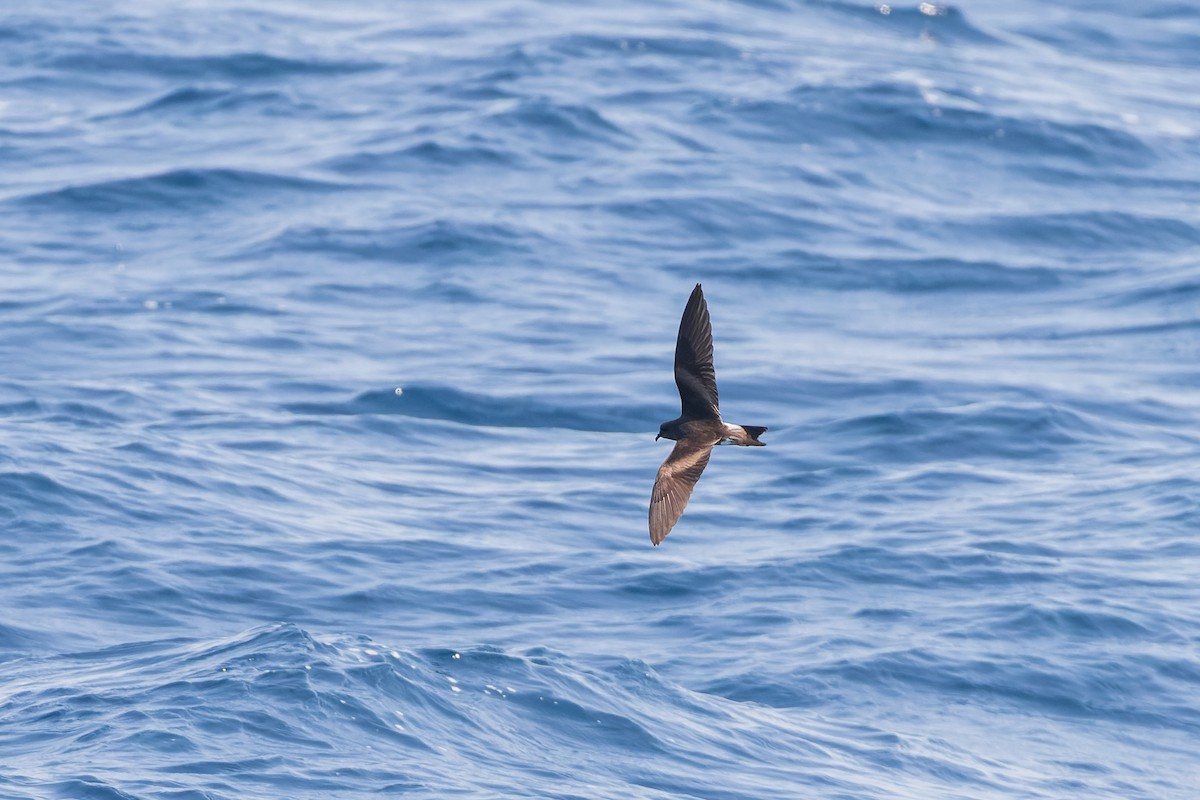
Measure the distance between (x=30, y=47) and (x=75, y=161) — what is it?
182 inches

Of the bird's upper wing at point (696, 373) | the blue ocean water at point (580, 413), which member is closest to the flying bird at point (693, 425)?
the bird's upper wing at point (696, 373)

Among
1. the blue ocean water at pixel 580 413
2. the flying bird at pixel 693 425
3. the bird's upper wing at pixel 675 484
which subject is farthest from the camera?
the blue ocean water at pixel 580 413

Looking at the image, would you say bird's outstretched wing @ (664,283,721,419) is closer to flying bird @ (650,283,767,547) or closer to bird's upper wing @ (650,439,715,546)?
flying bird @ (650,283,767,547)

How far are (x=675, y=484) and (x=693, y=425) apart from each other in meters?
0.53

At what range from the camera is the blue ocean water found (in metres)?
12.2

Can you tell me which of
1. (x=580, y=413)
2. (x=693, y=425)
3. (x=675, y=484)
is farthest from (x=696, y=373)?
(x=580, y=413)

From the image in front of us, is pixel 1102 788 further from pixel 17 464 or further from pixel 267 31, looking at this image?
pixel 267 31

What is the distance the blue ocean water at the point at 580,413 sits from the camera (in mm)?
12188

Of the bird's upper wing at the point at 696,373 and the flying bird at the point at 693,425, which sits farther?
the bird's upper wing at the point at 696,373

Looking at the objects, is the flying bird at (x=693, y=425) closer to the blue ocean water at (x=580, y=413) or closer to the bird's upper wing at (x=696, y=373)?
the bird's upper wing at (x=696, y=373)

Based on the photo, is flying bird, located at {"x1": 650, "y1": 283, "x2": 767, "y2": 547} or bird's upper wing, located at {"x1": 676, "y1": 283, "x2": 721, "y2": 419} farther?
bird's upper wing, located at {"x1": 676, "y1": 283, "x2": 721, "y2": 419}

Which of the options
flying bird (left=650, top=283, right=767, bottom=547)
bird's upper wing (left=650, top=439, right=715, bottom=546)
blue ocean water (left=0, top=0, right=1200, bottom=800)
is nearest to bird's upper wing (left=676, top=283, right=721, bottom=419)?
flying bird (left=650, top=283, right=767, bottom=547)

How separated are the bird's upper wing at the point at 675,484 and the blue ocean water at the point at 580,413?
2634 mm

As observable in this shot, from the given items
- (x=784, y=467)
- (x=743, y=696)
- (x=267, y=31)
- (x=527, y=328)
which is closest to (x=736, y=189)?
(x=527, y=328)
